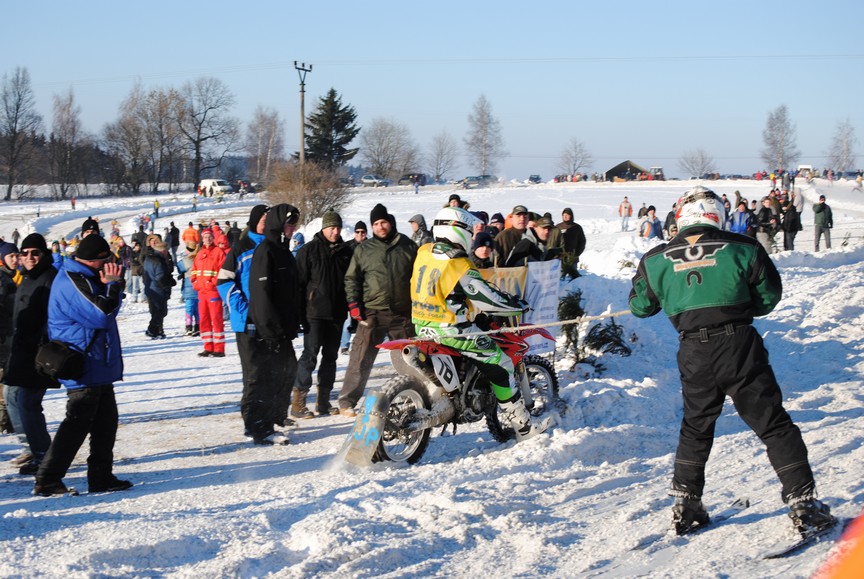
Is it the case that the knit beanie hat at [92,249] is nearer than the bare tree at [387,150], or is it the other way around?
the knit beanie hat at [92,249]

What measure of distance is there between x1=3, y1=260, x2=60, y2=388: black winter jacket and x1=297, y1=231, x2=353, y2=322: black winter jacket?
110 inches

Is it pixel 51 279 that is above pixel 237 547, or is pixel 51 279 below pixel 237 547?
above

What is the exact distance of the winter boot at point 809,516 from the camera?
16.2ft

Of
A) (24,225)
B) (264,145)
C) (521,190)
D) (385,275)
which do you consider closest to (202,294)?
(385,275)

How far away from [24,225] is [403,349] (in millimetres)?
50965

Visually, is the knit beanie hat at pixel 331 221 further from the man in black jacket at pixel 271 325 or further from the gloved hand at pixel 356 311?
the man in black jacket at pixel 271 325

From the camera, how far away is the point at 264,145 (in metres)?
116

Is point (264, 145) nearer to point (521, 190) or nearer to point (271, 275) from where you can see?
point (521, 190)

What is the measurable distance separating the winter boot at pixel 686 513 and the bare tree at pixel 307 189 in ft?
114

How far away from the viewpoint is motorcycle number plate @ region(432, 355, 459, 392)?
709cm

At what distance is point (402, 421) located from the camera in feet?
23.0

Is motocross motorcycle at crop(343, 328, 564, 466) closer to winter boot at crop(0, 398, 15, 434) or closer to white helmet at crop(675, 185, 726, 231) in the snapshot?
white helmet at crop(675, 185, 726, 231)

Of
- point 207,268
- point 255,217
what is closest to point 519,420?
point 255,217

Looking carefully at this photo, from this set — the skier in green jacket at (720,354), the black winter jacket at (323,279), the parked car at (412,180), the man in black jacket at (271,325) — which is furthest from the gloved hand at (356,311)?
the parked car at (412,180)
